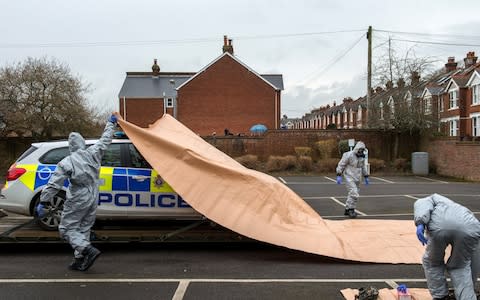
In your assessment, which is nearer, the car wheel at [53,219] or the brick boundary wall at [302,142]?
the car wheel at [53,219]

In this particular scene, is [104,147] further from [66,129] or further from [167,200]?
[66,129]

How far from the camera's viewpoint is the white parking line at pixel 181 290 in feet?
15.9

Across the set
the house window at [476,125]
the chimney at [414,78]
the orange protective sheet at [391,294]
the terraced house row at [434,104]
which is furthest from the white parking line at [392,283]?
the house window at [476,125]

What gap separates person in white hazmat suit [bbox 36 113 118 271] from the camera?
18.2ft

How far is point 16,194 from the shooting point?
23.5ft

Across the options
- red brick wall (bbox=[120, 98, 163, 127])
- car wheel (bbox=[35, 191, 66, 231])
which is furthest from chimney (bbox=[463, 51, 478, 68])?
car wheel (bbox=[35, 191, 66, 231])

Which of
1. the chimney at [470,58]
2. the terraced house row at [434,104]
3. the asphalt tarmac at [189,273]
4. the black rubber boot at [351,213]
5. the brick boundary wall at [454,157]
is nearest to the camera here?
the asphalt tarmac at [189,273]

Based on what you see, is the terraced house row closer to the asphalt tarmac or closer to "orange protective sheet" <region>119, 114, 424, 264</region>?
"orange protective sheet" <region>119, 114, 424, 264</region>

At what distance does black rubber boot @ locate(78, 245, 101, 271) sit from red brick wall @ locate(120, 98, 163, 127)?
41388 millimetres

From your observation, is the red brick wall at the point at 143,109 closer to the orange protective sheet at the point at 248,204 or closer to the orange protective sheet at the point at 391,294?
the orange protective sheet at the point at 248,204

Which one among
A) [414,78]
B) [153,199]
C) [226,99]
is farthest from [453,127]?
[153,199]

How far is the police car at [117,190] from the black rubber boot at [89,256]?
1291 mm

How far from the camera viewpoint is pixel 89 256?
224 inches

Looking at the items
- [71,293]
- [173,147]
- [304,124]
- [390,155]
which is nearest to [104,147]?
[173,147]
